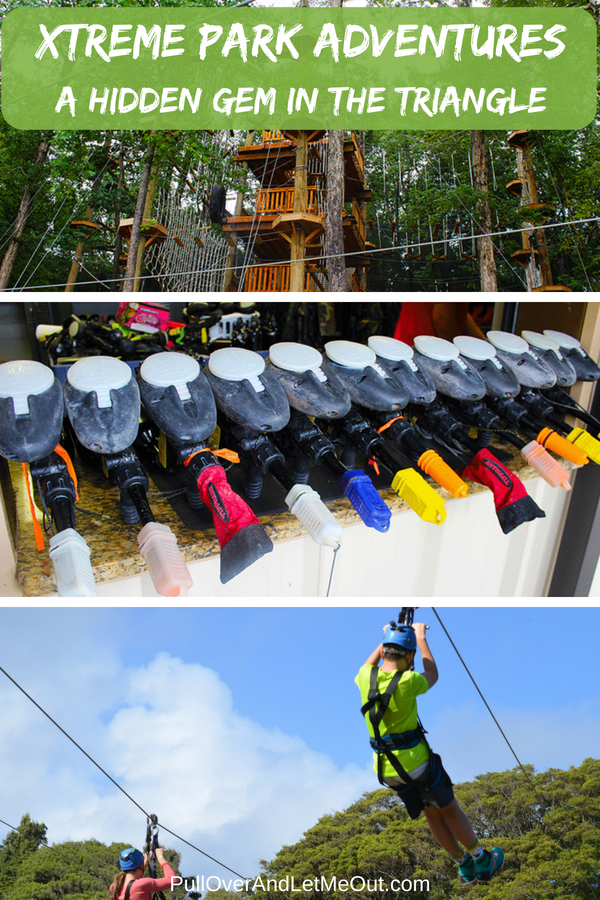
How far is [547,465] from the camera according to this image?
872 mm

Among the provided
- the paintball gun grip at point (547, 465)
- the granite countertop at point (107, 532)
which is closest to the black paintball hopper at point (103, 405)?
the granite countertop at point (107, 532)

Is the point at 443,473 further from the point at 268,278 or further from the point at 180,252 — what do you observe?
the point at 268,278

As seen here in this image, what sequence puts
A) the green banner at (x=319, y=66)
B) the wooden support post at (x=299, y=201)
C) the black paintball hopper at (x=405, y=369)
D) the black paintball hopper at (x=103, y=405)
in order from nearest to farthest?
the black paintball hopper at (x=103, y=405) < the black paintball hopper at (x=405, y=369) < the green banner at (x=319, y=66) < the wooden support post at (x=299, y=201)

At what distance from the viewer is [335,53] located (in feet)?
6.32

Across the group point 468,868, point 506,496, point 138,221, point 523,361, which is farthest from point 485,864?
point 138,221

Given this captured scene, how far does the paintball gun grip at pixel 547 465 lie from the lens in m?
0.86

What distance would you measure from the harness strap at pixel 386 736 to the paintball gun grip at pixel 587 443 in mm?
436

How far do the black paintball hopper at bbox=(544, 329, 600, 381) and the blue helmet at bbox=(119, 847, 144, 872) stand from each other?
1.17 meters

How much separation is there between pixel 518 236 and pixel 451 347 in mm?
4234

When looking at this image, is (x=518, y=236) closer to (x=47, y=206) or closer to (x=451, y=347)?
(x=47, y=206)

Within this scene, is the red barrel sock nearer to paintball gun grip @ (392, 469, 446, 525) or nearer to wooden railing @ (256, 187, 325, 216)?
paintball gun grip @ (392, 469, 446, 525)

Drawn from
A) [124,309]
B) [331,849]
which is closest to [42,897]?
[331,849]

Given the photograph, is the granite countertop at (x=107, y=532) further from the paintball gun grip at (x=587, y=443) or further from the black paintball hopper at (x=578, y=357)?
the black paintball hopper at (x=578, y=357)

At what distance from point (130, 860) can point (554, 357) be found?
3.79 ft
